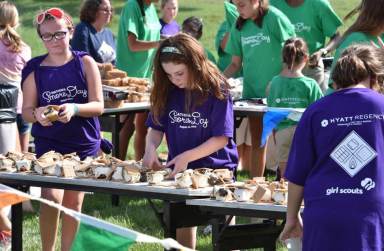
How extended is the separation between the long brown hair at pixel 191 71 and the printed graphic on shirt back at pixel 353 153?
1584 mm

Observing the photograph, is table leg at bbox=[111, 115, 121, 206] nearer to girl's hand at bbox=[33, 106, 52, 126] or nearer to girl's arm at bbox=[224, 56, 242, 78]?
girl's arm at bbox=[224, 56, 242, 78]

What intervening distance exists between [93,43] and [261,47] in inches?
75.1

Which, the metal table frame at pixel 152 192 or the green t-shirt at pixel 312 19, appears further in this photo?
the green t-shirt at pixel 312 19

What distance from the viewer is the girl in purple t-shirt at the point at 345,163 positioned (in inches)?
179

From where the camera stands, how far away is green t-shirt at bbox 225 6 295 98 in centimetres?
916

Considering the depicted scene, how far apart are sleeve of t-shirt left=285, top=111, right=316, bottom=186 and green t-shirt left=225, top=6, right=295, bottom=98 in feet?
14.7

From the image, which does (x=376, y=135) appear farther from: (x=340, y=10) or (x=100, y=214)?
(x=340, y=10)

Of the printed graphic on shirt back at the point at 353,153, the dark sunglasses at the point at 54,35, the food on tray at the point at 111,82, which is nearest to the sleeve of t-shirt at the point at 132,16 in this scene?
the food on tray at the point at 111,82

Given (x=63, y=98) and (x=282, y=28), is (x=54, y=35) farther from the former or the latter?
(x=282, y=28)

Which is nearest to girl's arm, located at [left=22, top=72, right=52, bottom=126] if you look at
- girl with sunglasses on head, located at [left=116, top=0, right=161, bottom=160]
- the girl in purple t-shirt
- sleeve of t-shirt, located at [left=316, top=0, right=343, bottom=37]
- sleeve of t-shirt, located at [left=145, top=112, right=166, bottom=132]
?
sleeve of t-shirt, located at [left=145, top=112, right=166, bottom=132]

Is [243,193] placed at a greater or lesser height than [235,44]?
lesser

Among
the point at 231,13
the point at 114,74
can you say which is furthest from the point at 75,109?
the point at 231,13

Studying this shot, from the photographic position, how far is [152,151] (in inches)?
248

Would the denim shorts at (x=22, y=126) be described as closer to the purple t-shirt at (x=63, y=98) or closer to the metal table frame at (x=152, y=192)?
the purple t-shirt at (x=63, y=98)
